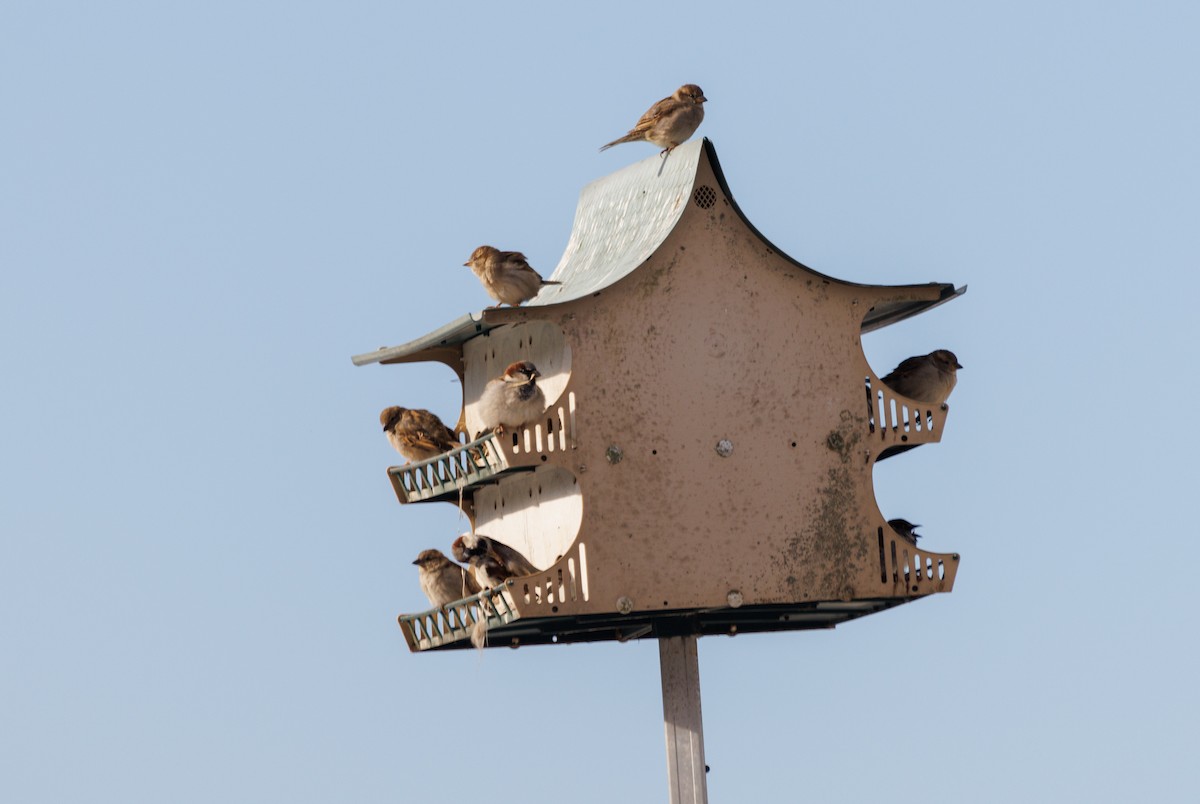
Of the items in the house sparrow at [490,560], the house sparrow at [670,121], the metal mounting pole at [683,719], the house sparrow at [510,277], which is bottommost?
the metal mounting pole at [683,719]

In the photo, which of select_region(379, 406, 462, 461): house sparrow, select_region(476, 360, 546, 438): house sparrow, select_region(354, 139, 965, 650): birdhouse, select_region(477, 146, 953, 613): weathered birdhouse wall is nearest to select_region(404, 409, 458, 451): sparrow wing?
select_region(379, 406, 462, 461): house sparrow

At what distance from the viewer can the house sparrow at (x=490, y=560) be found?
73.5 ft

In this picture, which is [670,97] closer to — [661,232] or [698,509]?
[661,232]

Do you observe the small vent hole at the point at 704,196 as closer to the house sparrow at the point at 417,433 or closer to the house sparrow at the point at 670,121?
the house sparrow at the point at 670,121

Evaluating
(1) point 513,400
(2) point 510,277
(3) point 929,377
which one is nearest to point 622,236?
(2) point 510,277

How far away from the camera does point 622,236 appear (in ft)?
75.6

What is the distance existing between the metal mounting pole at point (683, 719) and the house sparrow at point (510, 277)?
252 cm

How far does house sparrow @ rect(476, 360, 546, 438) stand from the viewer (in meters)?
22.0

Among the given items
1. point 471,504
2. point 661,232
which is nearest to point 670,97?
point 661,232

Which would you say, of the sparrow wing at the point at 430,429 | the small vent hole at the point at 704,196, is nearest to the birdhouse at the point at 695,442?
the small vent hole at the point at 704,196

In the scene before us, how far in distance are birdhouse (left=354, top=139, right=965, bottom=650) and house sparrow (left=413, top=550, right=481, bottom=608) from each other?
0.34 m

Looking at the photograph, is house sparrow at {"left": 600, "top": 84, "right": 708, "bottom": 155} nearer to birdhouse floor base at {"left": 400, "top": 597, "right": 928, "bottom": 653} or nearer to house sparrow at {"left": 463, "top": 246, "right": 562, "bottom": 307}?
house sparrow at {"left": 463, "top": 246, "right": 562, "bottom": 307}

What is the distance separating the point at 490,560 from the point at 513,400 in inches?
46.3

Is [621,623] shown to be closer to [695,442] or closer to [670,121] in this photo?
[695,442]
